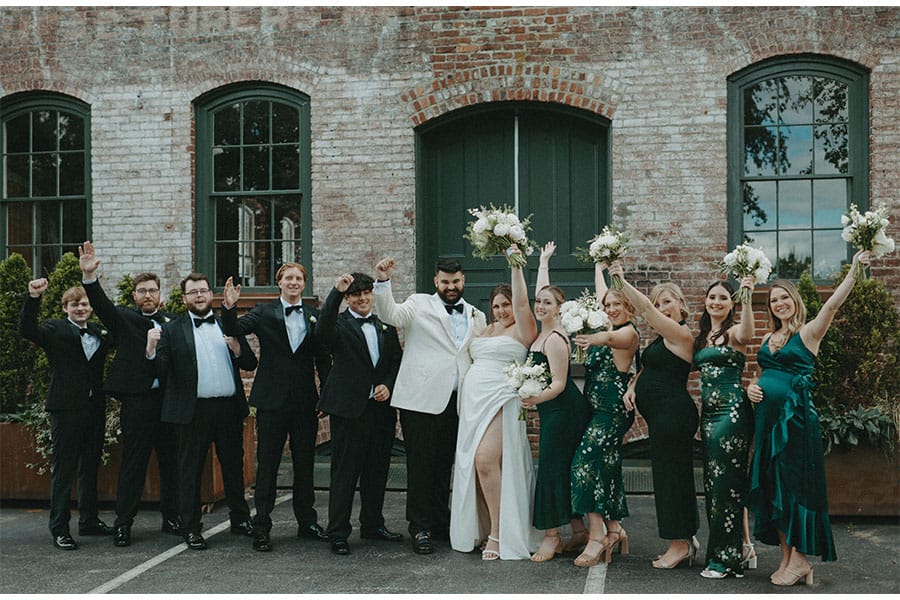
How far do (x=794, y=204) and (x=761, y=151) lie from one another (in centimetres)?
65

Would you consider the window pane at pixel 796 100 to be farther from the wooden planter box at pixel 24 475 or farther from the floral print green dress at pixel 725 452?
the wooden planter box at pixel 24 475

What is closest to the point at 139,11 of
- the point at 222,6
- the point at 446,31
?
the point at 222,6

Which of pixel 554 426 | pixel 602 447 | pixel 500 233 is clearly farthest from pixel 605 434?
pixel 500 233

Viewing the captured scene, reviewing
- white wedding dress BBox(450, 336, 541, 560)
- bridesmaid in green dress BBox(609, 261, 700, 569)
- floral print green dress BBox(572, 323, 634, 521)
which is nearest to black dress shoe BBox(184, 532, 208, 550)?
white wedding dress BBox(450, 336, 541, 560)

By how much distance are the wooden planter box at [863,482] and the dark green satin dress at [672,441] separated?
2246 mm

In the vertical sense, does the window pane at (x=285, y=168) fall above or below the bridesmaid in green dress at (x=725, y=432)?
above

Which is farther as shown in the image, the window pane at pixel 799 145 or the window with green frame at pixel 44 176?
the window with green frame at pixel 44 176

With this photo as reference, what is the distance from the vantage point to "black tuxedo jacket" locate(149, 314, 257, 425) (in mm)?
6938

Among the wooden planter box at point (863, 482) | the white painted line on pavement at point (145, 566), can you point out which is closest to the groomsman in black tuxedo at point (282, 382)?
the white painted line on pavement at point (145, 566)

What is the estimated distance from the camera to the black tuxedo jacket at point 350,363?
6.77m

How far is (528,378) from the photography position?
6.36 m

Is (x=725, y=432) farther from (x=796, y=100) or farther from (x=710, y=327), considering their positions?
(x=796, y=100)

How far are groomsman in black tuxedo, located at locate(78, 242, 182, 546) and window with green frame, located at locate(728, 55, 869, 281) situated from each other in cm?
585

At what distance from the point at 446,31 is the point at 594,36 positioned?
1.56 meters
